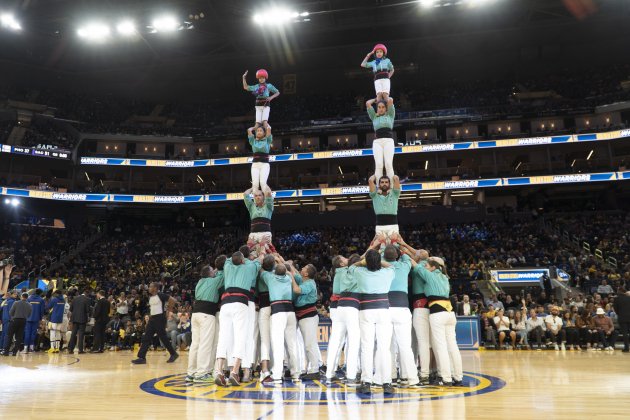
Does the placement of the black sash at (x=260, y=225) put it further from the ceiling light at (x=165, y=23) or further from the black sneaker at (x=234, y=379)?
the ceiling light at (x=165, y=23)

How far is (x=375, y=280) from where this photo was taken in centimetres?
670

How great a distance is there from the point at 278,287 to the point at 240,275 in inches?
26.1


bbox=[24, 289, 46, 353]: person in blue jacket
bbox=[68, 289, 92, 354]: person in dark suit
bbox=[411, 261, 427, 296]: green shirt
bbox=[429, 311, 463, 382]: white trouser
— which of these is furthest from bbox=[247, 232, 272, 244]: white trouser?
bbox=[24, 289, 46, 353]: person in blue jacket

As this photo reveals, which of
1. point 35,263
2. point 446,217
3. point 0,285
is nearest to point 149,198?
point 35,263

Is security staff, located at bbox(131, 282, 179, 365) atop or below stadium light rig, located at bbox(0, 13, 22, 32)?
below

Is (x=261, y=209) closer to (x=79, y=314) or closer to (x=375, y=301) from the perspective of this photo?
(x=375, y=301)

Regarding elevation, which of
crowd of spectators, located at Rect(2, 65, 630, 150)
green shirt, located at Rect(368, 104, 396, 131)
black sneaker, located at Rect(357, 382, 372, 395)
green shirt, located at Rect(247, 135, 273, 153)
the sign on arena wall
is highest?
crowd of spectators, located at Rect(2, 65, 630, 150)

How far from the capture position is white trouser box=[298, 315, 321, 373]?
8.12 m

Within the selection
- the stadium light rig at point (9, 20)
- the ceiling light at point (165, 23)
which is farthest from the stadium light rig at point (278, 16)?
the stadium light rig at point (9, 20)

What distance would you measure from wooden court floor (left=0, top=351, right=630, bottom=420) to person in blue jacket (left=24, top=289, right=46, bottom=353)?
5.44 m

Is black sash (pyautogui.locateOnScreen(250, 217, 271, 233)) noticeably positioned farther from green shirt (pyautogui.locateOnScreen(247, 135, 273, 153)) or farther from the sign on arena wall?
the sign on arena wall

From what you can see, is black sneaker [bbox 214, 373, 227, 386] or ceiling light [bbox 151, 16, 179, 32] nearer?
black sneaker [bbox 214, 373, 227, 386]

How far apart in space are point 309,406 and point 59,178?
3508 centimetres

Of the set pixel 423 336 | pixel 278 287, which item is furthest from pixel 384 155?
pixel 423 336
